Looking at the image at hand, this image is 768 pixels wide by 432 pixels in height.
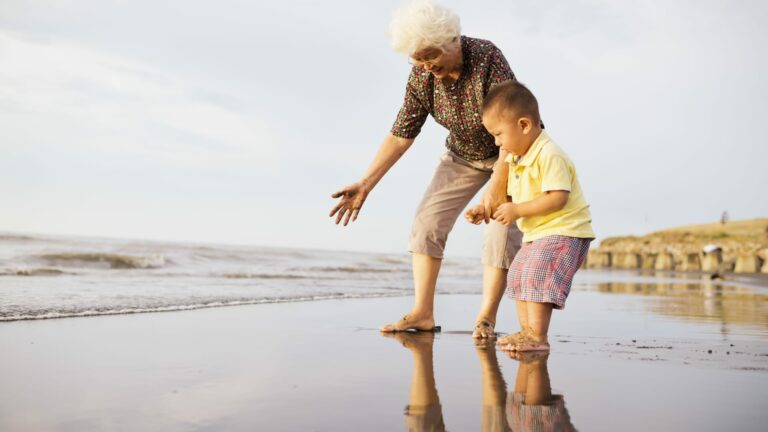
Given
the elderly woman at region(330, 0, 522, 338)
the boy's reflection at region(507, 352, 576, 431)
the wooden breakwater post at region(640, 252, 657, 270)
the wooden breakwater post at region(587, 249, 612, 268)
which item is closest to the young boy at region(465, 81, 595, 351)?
the elderly woman at region(330, 0, 522, 338)

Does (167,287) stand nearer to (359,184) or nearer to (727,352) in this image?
(359,184)

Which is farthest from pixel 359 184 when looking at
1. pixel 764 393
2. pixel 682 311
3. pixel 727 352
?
pixel 682 311

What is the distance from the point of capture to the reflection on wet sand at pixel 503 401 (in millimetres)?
1621

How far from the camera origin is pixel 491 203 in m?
3.21

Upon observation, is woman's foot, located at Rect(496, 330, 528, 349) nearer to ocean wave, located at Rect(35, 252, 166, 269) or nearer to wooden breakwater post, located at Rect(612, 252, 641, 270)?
ocean wave, located at Rect(35, 252, 166, 269)

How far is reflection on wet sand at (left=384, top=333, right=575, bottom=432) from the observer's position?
162 cm

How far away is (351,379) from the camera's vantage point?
7.30ft

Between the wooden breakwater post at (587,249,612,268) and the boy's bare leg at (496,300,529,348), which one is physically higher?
the wooden breakwater post at (587,249,612,268)

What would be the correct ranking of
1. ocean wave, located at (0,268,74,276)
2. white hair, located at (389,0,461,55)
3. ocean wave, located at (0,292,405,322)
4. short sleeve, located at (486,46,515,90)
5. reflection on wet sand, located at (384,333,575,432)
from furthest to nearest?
ocean wave, located at (0,268,74,276), ocean wave, located at (0,292,405,322), short sleeve, located at (486,46,515,90), white hair, located at (389,0,461,55), reflection on wet sand, located at (384,333,575,432)

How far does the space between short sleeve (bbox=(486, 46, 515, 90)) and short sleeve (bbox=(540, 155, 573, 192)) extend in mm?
637

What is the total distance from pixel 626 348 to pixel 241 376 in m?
1.92

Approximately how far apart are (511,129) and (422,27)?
26.4 inches

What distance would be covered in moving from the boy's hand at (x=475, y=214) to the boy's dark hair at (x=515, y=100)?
1.59ft

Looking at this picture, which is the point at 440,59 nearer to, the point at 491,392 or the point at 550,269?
the point at 550,269
